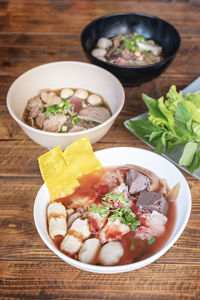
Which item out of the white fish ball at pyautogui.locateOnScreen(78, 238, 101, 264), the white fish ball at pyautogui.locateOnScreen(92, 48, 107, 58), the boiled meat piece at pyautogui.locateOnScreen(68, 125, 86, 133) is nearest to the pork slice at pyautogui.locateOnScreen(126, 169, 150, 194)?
the white fish ball at pyautogui.locateOnScreen(78, 238, 101, 264)

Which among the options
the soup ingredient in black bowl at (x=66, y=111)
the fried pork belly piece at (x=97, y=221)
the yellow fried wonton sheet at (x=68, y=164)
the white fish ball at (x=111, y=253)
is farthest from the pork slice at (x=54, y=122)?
the white fish ball at (x=111, y=253)

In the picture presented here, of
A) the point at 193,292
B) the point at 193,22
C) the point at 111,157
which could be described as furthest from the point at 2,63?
the point at 193,292

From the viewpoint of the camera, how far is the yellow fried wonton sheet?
1.26m

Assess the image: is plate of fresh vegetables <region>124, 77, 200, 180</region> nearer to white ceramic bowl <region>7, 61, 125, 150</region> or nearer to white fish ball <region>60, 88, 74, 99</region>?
white ceramic bowl <region>7, 61, 125, 150</region>

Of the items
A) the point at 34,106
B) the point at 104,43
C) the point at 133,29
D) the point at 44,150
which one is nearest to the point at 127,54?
the point at 104,43

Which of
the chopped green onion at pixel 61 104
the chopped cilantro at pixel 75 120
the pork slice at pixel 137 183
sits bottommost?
the chopped cilantro at pixel 75 120

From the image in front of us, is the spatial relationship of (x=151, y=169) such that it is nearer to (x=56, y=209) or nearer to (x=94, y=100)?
(x=56, y=209)

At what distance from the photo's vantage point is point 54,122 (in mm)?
1534

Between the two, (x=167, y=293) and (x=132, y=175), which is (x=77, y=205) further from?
(x=167, y=293)

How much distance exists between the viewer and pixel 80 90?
1723 mm

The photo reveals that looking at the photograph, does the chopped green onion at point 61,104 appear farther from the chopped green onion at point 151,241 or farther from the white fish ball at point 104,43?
the chopped green onion at point 151,241

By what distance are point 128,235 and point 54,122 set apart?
25.8 inches

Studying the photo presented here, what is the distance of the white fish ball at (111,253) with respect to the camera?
1.04 meters

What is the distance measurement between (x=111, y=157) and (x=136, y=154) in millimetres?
98
